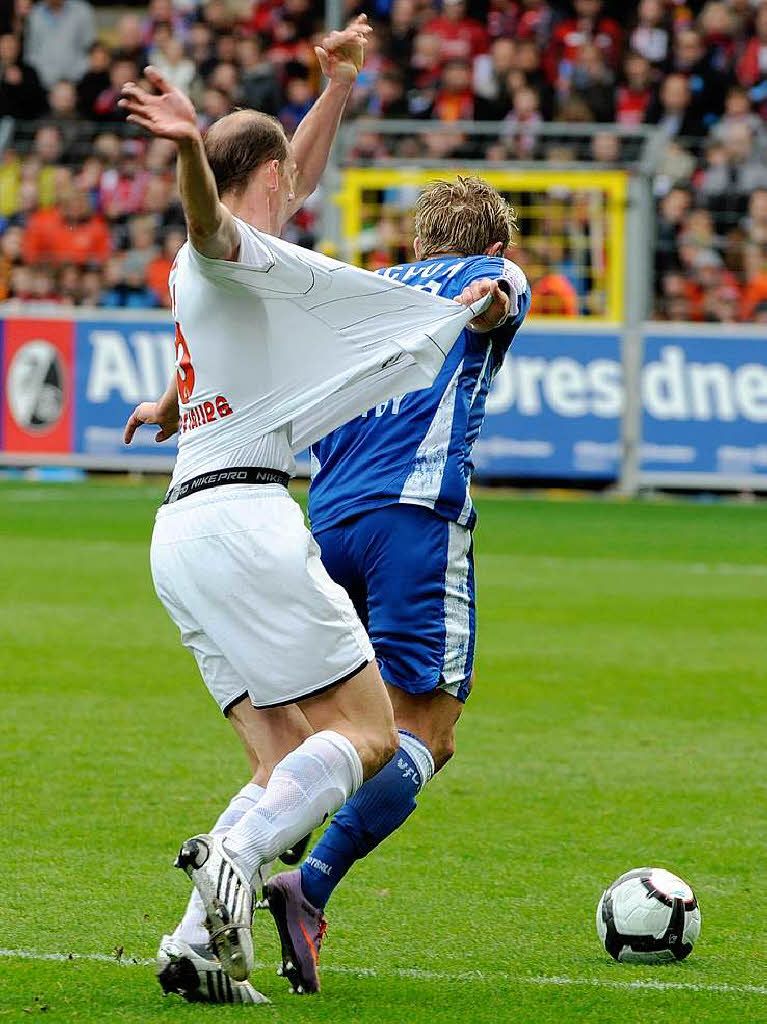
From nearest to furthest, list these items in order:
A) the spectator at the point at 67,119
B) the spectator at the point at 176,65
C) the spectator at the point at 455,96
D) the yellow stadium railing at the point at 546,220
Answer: the yellow stadium railing at the point at 546,220 < the spectator at the point at 455,96 < the spectator at the point at 67,119 < the spectator at the point at 176,65

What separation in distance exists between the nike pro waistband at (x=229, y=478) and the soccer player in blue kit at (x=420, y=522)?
533 millimetres

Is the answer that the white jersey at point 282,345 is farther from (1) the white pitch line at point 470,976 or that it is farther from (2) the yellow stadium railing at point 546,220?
(2) the yellow stadium railing at point 546,220

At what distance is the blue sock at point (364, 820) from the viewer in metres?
4.37

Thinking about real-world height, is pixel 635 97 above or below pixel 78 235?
above

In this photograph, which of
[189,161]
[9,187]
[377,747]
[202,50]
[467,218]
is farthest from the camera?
[202,50]

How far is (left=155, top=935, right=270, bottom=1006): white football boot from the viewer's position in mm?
4039

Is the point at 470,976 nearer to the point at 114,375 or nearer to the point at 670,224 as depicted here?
the point at 114,375

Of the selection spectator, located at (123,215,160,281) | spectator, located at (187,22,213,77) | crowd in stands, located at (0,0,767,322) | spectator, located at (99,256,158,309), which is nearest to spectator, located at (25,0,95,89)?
crowd in stands, located at (0,0,767,322)

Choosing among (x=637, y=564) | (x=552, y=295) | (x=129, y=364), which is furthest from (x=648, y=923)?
(x=552, y=295)

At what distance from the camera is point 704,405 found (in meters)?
16.4

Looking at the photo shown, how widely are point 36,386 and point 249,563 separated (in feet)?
45.8

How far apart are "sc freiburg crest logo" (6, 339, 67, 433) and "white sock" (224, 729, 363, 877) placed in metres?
13.9

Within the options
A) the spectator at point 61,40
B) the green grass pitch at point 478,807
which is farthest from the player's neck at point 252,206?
the spectator at point 61,40

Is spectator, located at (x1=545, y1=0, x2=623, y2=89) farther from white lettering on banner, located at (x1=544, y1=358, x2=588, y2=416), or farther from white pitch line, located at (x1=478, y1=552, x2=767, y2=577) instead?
white pitch line, located at (x1=478, y1=552, x2=767, y2=577)
